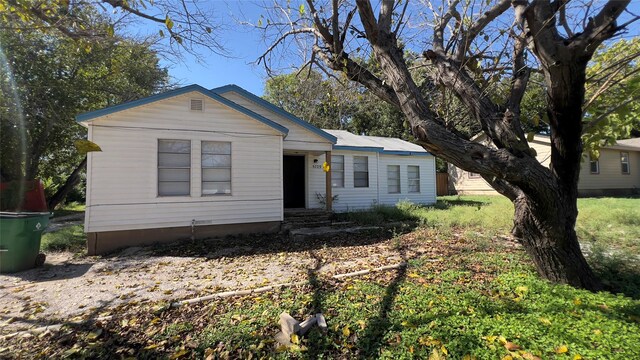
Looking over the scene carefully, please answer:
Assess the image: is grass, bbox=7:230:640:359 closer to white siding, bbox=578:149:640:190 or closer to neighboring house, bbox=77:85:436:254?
neighboring house, bbox=77:85:436:254

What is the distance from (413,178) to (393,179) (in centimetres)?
126

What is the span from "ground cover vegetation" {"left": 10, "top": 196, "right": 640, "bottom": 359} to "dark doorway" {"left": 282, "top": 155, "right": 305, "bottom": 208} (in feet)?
24.8

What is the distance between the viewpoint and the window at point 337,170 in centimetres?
1267

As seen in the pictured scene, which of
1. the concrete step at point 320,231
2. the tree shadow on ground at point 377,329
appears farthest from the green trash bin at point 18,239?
the tree shadow on ground at point 377,329

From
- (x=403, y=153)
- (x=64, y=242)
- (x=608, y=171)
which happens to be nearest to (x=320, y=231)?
(x=64, y=242)

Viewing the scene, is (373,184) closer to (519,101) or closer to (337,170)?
(337,170)

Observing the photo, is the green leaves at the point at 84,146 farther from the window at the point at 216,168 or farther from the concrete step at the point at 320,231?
the concrete step at the point at 320,231

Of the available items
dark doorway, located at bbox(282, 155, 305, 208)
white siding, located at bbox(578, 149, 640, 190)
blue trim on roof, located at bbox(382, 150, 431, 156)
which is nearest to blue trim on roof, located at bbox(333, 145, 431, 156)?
blue trim on roof, located at bbox(382, 150, 431, 156)

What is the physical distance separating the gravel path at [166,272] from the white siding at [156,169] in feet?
2.91

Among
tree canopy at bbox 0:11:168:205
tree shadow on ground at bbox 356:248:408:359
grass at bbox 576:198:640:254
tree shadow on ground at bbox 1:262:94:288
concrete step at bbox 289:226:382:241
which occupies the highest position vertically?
tree canopy at bbox 0:11:168:205

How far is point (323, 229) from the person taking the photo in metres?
8.98

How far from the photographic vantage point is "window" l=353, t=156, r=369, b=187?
13203 mm

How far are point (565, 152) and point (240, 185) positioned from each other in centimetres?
723

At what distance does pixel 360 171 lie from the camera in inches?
525
